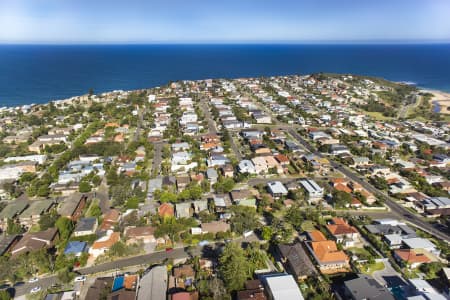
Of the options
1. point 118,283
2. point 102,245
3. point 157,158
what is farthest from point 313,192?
point 157,158

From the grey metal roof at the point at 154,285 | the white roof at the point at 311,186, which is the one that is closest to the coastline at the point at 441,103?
the white roof at the point at 311,186

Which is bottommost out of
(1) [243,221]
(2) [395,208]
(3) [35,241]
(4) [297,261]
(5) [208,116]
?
(2) [395,208]

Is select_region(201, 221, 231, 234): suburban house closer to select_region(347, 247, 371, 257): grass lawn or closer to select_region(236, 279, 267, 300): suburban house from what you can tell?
select_region(236, 279, 267, 300): suburban house

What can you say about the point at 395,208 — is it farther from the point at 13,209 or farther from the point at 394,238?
the point at 13,209

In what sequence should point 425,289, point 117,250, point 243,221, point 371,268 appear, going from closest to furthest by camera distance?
point 425,289
point 371,268
point 117,250
point 243,221

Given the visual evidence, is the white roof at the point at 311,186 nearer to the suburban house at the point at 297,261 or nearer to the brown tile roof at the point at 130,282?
the suburban house at the point at 297,261

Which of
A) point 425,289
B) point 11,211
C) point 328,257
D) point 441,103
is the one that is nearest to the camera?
point 425,289
